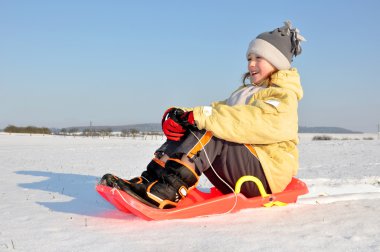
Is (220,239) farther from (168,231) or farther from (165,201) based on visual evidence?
(165,201)

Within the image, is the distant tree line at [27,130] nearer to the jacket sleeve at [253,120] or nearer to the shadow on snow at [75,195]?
the shadow on snow at [75,195]

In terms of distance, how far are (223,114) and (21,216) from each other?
1491 mm

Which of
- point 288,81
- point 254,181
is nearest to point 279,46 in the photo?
point 288,81

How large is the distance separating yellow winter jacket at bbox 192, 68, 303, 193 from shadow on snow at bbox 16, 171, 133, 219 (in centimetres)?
87

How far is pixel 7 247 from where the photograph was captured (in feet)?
6.44

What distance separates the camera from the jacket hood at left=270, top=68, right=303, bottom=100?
296 cm

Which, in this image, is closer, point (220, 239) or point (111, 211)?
point (220, 239)

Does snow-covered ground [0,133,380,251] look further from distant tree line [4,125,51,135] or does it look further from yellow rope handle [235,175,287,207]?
distant tree line [4,125,51,135]

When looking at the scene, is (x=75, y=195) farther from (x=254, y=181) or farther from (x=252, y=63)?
(x=252, y=63)

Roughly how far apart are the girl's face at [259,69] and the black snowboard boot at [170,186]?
1063 millimetres

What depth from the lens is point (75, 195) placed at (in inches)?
150

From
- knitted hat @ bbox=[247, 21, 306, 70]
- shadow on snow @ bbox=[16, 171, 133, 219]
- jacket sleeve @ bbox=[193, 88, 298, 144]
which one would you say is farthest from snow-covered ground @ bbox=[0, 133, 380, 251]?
knitted hat @ bbox=[247, 21, 306, 70]

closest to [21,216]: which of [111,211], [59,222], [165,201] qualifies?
[59,222]

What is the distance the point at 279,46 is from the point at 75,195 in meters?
2.26
